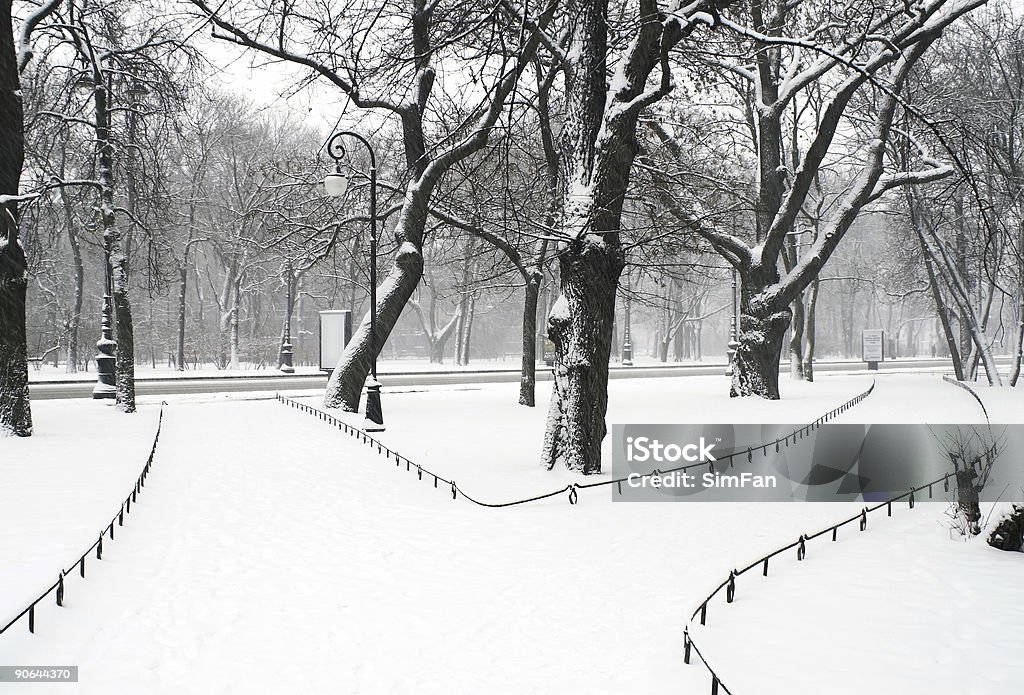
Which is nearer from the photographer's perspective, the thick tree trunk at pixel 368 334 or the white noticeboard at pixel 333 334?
the thick tree trunk at pixel 368 334

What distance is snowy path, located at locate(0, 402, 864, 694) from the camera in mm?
5016

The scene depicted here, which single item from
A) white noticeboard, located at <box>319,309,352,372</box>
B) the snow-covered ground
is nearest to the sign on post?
white noticeboard, located at <box>319,309,352,372</box>

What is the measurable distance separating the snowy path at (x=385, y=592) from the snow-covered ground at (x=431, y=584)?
2cm

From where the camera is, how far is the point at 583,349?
38.0ft

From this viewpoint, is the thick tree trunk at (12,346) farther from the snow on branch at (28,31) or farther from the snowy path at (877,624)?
the snowy path at (877,624)

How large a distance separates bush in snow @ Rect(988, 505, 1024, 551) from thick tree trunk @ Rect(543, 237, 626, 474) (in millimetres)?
5048

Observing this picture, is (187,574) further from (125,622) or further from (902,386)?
(902,386)

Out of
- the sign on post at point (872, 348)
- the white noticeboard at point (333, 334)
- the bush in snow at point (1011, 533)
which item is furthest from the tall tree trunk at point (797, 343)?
the bush in snow at point (1011, 533)

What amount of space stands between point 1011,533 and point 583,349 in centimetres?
560

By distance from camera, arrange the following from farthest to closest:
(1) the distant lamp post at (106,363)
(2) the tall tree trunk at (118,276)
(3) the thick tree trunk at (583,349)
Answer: (1) the distant lamp post at (106,363)
(2) the tall tree trunk at (118,276)
(3) the thick tree trunk at (583,349)

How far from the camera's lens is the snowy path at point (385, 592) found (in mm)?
5016

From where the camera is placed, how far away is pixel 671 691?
15.6 feet

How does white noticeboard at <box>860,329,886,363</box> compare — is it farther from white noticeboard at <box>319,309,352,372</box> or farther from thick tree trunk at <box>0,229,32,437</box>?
thick tree trunk at <box>0,229,32,437</box>

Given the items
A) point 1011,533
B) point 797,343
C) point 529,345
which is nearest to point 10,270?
point 529,345
